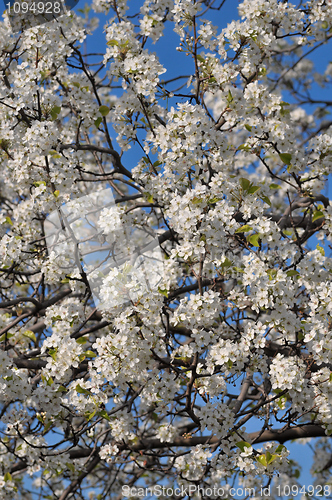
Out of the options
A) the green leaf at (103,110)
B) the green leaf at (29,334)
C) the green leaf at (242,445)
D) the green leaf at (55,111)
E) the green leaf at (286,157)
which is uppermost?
the green leaf at (103,110)

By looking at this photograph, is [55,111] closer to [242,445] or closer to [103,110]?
[103,110]

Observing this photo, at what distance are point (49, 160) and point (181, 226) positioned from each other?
4.74ft

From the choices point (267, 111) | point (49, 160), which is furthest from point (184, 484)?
point (267, 111)

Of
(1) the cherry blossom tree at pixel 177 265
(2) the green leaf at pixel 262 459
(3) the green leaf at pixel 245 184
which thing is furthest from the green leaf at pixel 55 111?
(2) the green leaf at pixel 262 459

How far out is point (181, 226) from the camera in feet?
8.65

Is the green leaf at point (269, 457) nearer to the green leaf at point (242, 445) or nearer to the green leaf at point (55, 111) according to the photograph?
the green leaf at point (242, 445)

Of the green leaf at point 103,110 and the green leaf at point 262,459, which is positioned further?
the green leaf at point 103,110

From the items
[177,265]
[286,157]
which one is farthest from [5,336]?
[286,157]

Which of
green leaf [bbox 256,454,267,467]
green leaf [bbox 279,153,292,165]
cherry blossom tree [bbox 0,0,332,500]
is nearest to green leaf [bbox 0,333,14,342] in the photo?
cherry blossom tree [bbox 0,0,332,500]

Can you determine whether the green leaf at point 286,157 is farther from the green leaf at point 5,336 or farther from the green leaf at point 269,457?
the green leaf at point 5,336

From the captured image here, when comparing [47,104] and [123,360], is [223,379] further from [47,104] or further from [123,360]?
[47,104]

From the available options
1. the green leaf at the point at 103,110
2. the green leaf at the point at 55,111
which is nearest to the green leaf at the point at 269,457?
the green leaf at the point at 103,110

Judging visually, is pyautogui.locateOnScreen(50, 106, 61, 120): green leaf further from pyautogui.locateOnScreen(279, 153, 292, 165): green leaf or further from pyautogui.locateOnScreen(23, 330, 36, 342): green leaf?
pyautogui.locateOnScreen(23, 330, 36, 342): green leaf

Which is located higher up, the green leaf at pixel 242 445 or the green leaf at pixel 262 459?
the green leaf at pixel 242 445
